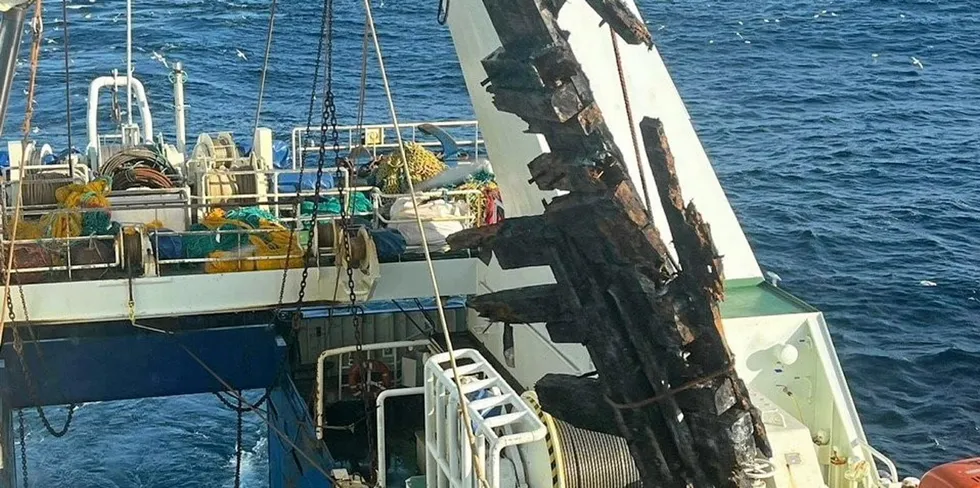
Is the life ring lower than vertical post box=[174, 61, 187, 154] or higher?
lower

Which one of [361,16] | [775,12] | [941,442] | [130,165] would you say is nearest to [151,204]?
[130,165]

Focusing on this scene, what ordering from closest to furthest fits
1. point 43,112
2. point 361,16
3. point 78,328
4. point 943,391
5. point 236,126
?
point 78,328 < point 943,391 < point 236,126 < point 43,112 < point 361,16

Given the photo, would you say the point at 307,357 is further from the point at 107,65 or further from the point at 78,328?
the point at 107,65

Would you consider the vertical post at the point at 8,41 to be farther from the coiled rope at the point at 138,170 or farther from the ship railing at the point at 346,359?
the coiled rope at the point at 138,170

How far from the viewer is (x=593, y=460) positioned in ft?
30.5

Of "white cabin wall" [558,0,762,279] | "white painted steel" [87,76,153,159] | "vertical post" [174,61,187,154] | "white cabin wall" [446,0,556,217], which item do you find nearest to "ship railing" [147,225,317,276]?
"white cabin wall" [446,0,556,217]

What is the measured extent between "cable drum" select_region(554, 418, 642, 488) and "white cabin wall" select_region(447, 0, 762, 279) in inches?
110

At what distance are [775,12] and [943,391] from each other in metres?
41.1

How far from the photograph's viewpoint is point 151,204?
1582cm

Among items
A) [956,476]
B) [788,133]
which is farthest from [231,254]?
[788,133]

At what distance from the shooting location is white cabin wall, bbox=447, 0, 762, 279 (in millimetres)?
11641

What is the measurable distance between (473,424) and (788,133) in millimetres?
31835

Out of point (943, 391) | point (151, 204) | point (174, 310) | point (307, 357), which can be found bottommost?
point (943, 391)

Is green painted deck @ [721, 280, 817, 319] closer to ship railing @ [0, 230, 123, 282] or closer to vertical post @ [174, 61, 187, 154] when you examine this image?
ship railing @ [0, 230, 123, 282]
